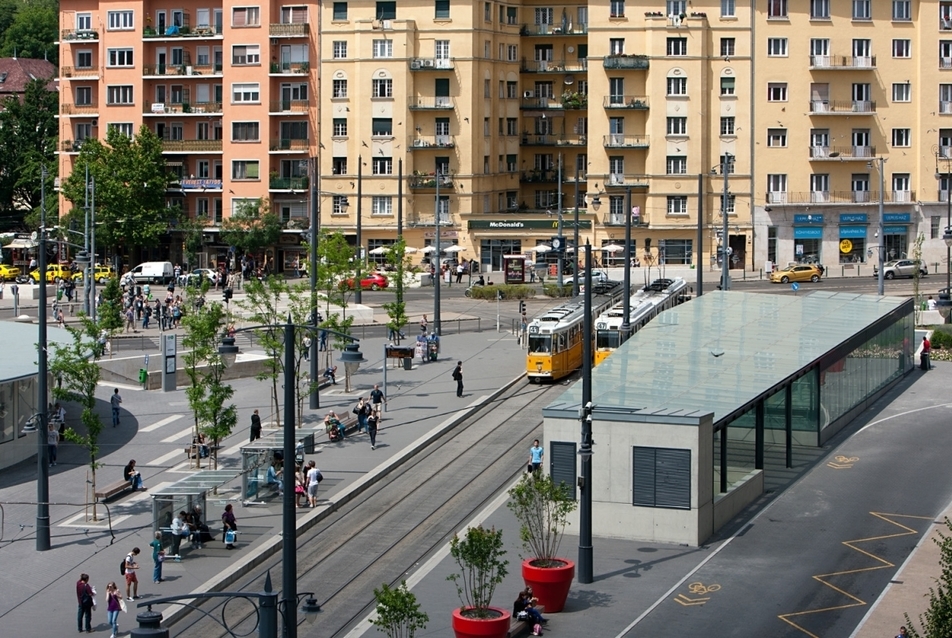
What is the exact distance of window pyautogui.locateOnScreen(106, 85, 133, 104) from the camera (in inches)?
4343

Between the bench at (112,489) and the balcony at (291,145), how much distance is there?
2544 inches

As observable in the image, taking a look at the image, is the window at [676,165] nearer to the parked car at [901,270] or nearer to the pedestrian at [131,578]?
the parked car at [901,270]

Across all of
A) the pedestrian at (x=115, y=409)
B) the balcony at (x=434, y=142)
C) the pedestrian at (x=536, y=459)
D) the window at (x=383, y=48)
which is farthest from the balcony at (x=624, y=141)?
the pedestrian at (x=536, y=459)

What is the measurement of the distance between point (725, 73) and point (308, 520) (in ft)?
227

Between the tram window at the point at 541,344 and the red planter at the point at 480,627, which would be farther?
the tram window at the point at 541,344

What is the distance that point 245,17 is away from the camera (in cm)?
10744

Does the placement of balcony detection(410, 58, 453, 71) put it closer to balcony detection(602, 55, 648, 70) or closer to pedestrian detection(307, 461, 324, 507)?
balcony detection(602, 55, 648, 70)

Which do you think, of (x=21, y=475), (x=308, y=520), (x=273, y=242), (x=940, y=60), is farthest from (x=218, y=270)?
(x=308, y=520)

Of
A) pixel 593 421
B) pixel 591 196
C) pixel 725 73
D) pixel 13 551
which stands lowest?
pixel 13 551

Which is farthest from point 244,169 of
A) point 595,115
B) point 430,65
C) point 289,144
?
point 595,115

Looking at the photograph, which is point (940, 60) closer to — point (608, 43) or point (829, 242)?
point (829, 242)

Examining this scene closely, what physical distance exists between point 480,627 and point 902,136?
81.4 metres

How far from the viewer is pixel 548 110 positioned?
372 feet

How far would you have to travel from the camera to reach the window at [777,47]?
10356cm
